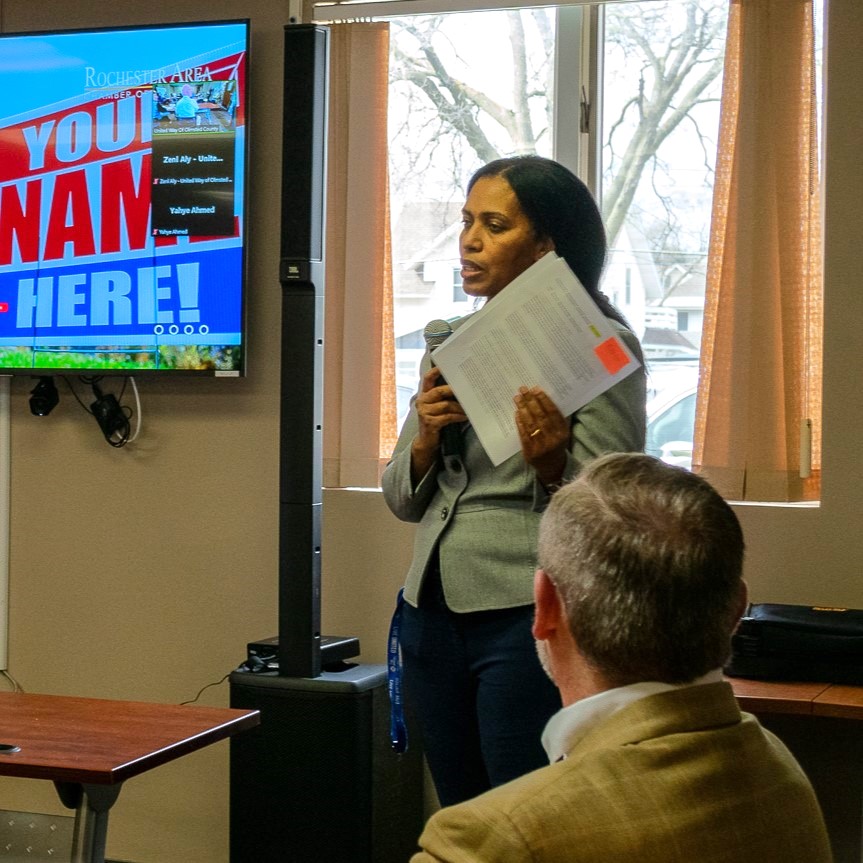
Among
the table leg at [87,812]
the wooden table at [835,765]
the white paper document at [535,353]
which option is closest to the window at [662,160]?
the wooden table at [835,765]

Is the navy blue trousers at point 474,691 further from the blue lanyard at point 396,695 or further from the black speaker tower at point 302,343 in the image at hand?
the black speaker tower at point 302,343

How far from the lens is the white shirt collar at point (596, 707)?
3.28 feet

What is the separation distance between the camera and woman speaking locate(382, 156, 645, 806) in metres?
1.87

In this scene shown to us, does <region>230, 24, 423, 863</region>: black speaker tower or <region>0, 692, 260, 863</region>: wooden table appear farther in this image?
<region>230, 24, 423, 863</region>: black speaker tower

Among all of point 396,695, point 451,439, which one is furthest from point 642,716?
point 396,695

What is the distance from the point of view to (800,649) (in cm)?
268

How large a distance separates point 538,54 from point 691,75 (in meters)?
0.43

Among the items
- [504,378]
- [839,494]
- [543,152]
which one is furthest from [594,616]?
[543,152]

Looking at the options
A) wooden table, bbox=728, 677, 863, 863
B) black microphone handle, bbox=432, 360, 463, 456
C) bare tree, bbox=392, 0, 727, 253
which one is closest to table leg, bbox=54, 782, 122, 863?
black microphone handle, bbox=432, 360, 463, 456

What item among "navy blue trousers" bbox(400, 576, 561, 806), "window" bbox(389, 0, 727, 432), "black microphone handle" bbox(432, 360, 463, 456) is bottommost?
"navy blue trousers" bbox(400, 576, 561, 806)

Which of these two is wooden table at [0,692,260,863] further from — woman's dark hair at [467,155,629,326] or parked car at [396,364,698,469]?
parked car at [396,364,698,469]

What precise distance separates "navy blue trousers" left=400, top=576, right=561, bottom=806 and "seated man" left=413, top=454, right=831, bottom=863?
775 millimetres

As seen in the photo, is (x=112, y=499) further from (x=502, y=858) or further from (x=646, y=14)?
(x=502, y=858)

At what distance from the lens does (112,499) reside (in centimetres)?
363
